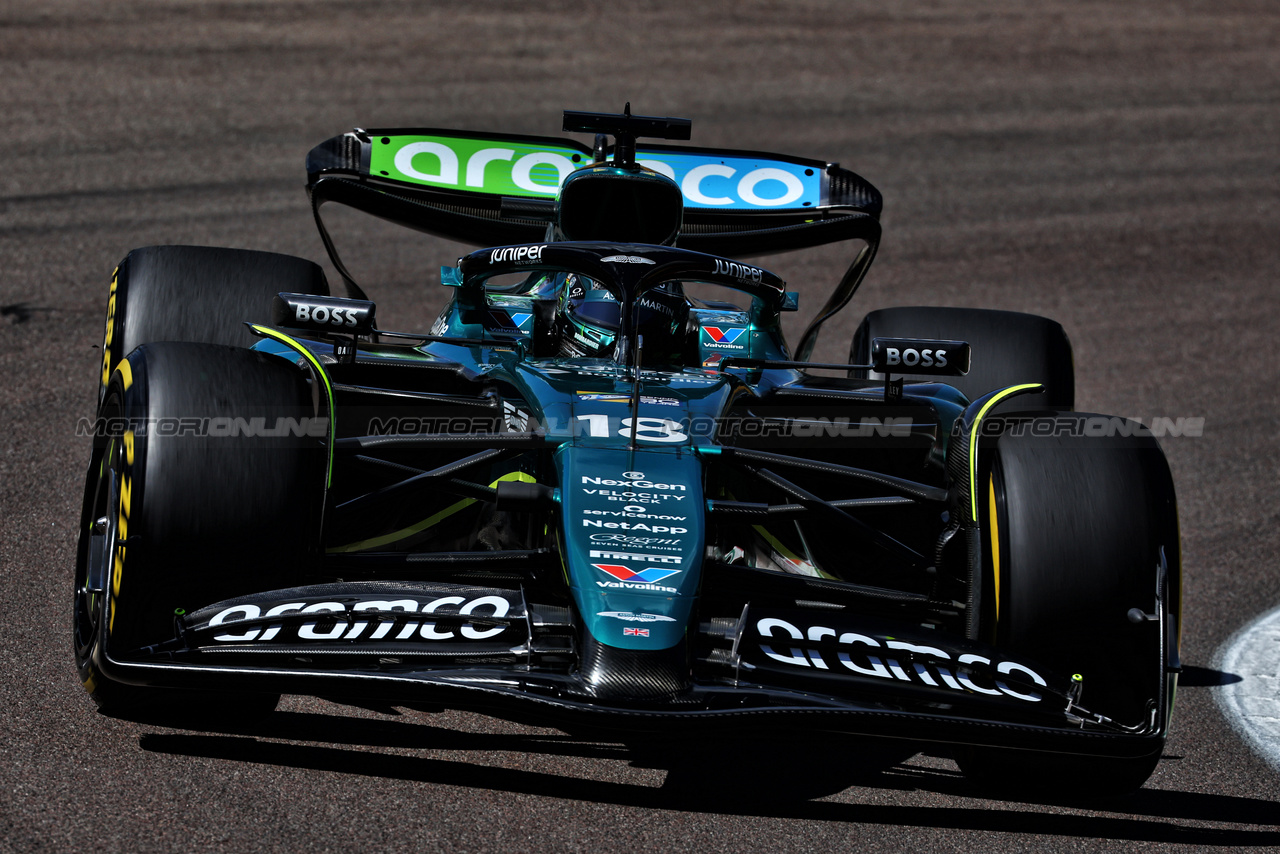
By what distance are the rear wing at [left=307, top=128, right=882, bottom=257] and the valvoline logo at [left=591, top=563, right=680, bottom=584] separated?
311 cm

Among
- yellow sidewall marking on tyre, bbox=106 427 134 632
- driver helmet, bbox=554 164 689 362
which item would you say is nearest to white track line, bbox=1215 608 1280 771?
driver helmet, bbox=554 164 689 362

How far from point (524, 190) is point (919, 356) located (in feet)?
8.51

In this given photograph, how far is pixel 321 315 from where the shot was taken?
4.84 m

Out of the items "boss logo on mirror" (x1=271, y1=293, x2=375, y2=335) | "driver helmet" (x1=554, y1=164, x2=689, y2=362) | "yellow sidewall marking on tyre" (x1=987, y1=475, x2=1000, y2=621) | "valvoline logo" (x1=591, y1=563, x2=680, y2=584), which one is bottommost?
"valvoline logo" (x1=591, y1=563, x2=680, y2=584)

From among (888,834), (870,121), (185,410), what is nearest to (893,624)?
(888,834)

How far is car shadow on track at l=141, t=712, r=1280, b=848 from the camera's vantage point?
167 inches

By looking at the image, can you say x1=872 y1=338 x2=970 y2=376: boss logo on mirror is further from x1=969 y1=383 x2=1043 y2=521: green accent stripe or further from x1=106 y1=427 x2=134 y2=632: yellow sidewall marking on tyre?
x1=106 y1=427 x2=134 y2=632: yellow sidewall marking on tyre

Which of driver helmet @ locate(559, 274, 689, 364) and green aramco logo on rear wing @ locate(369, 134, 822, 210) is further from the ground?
green aramco logo on rear wing @ locate(369, 134, 822, 210)

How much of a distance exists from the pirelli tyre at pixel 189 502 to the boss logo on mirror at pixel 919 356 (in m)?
1.88

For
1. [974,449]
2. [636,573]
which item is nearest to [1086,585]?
[974,449]

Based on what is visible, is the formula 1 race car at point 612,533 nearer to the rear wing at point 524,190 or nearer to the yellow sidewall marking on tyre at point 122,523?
the yellow sidewall marking on tyre at point 122,523

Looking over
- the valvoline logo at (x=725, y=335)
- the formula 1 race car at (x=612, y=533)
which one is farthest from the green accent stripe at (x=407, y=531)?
the valvoline logo at (x=725, y=335)

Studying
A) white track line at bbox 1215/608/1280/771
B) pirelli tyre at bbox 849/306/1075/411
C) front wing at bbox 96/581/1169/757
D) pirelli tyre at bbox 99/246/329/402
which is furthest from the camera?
pirelli tyre at bbox 849/306/1075/411

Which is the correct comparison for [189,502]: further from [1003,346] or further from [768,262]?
[768,262]
